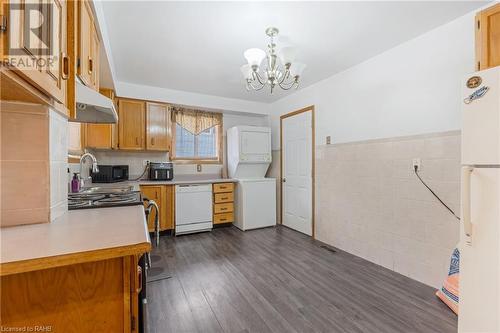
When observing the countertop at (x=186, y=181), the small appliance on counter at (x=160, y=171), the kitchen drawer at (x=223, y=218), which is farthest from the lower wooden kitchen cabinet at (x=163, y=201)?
the kitchen drawer at (x=223, y=218)

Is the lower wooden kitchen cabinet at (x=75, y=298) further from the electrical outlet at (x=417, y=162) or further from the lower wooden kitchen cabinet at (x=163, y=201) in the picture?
the lower wooden kitchen cabinet at (x=163, y=201)

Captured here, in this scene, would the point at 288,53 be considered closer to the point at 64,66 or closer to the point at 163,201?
the point at 64,66

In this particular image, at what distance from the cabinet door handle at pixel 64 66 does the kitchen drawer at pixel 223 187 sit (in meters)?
2.97

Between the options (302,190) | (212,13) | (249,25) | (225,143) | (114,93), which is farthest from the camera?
(225,143)

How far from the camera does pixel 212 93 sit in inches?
156

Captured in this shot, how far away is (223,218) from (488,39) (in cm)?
364

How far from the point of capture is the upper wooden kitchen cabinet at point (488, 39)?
1.46 metres

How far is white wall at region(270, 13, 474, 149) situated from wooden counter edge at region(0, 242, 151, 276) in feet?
8.19

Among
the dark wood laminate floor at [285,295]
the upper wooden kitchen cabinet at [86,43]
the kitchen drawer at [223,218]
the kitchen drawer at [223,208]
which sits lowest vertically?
the dark wood laminate floor at [285,295]

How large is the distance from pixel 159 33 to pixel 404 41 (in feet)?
7.87

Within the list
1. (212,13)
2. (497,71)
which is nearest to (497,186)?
(497,71)

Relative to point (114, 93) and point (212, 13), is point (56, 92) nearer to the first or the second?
point (212, 13)

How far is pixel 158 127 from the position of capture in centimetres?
378

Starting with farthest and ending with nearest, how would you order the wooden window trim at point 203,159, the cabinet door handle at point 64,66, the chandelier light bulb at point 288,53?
the wooden window trim at point 203,159
the chandelier light bulb at point 288,53
the cabinet door handle at point 64,66
